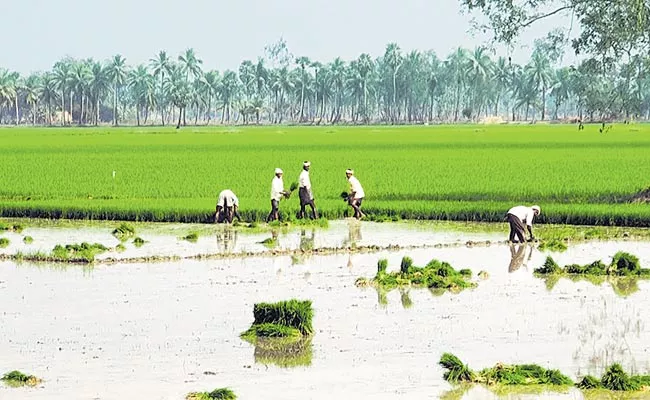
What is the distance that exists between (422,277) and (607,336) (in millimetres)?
3962

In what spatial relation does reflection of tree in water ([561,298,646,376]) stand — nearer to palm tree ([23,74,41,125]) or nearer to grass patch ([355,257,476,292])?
grass patch ([355,257,476,292])

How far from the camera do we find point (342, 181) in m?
32.9

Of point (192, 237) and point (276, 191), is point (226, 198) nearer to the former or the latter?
point (276, 191)

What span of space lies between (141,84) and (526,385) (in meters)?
179

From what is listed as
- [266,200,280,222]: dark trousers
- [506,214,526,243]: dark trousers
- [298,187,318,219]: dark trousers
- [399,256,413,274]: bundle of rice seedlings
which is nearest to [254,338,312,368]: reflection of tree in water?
[399,256,413,274]: bundle of rice seedlings

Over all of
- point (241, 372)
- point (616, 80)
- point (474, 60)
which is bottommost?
point (241, 372)

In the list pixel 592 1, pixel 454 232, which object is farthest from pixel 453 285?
pixel 592 1

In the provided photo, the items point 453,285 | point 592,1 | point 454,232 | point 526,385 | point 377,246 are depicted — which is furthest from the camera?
point 592,1

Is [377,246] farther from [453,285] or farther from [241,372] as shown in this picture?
[241,372]

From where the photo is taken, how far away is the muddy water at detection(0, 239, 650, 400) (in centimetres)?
1010

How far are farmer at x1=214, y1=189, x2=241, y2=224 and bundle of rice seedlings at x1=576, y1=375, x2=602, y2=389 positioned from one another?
1367 centimetres

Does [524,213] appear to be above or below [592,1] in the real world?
below

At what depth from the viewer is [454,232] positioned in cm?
2198

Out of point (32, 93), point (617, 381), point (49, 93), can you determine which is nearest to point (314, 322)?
point (617, 381)
